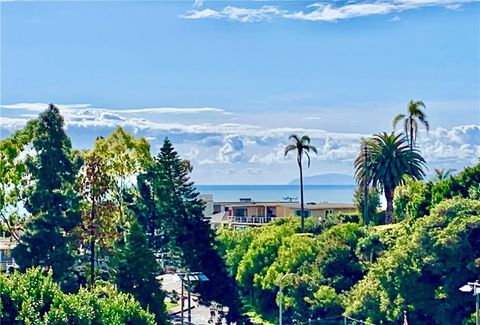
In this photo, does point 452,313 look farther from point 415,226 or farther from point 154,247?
point 154,247

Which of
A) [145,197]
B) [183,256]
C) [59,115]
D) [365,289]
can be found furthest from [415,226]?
[59,115]

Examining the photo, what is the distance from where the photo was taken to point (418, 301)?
1244 inches

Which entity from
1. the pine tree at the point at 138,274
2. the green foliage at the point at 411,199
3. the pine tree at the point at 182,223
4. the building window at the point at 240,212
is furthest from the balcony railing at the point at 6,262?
the building window at the point at 240,212

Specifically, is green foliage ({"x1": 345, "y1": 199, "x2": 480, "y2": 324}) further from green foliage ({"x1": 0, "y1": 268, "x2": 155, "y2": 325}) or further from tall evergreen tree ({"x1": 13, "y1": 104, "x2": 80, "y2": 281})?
green foliage ({"x1": 0, "y1": 268, "x2": 155, "y2": 325})

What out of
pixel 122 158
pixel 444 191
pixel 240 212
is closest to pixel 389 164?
pixel 444 191

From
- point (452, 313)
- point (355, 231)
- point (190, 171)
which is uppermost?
point (190, 171)

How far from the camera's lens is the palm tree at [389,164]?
1834 inches

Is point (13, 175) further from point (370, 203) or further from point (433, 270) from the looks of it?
point (370, 203)

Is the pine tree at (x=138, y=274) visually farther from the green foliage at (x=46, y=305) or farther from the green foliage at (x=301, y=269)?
the green foliage at (x=301, y=269)

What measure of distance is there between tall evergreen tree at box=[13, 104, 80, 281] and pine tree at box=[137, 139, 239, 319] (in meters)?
6.13

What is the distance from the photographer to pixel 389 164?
46594mm

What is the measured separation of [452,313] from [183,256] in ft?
38.3

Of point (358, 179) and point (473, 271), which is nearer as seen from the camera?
point (473, 271)

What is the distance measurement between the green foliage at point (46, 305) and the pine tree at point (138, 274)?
6.24 m
